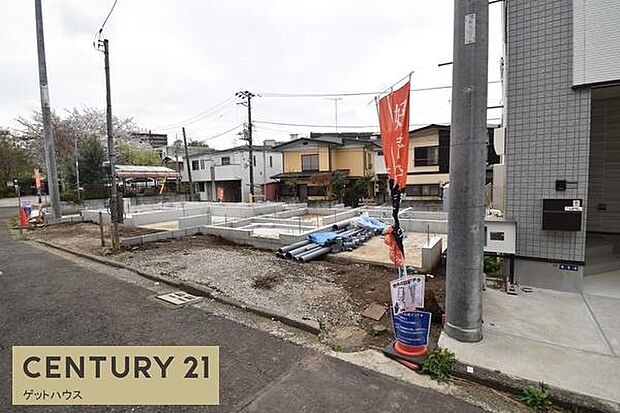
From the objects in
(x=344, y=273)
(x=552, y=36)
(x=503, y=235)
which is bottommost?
(x=344, y=273)

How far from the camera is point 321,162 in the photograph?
24578 millimetres

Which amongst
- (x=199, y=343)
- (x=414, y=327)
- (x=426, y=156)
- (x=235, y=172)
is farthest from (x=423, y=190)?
(x=199, y=343)

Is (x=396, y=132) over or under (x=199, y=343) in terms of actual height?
over

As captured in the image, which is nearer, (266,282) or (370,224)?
(266,282)

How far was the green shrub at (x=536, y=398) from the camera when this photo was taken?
2.42 m

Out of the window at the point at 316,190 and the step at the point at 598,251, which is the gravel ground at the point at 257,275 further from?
the window at the point at 316,190

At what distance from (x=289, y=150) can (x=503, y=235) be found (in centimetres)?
2240

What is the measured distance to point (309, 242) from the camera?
805 centimetres

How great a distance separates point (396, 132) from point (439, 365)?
7.90 feet

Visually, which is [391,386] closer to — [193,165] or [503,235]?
[503,235]

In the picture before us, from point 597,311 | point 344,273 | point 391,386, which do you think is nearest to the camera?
point 391,386

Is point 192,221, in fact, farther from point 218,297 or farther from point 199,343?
point 199,343

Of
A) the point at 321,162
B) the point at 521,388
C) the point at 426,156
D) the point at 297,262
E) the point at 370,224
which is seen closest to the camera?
the point at 521,388

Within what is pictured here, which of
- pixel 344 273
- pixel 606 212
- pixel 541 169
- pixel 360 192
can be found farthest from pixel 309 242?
pixel 360 192
